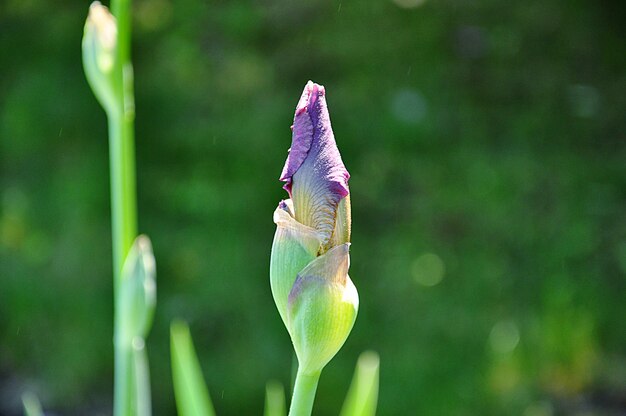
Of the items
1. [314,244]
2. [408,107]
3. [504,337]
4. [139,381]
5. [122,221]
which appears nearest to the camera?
[314,244]

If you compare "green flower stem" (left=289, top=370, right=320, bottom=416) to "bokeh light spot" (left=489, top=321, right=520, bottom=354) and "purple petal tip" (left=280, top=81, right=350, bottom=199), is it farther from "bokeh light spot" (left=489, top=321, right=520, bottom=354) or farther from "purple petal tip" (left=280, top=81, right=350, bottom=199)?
"bokeh light spot" (left=489, top=321, right=520, bottom=354)

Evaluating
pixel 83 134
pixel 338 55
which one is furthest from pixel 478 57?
pixel 83 134

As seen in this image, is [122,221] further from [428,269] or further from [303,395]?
[428,269]

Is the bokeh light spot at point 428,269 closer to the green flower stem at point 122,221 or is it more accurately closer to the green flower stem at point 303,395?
the green flower stem at point 122,221

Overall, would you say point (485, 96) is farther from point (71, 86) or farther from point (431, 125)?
point (71, 86)

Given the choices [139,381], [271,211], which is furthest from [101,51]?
[271,211]

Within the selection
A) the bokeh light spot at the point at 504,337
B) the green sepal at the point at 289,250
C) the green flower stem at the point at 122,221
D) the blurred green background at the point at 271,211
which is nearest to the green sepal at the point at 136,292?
the green flower stem at the point at 122,221
